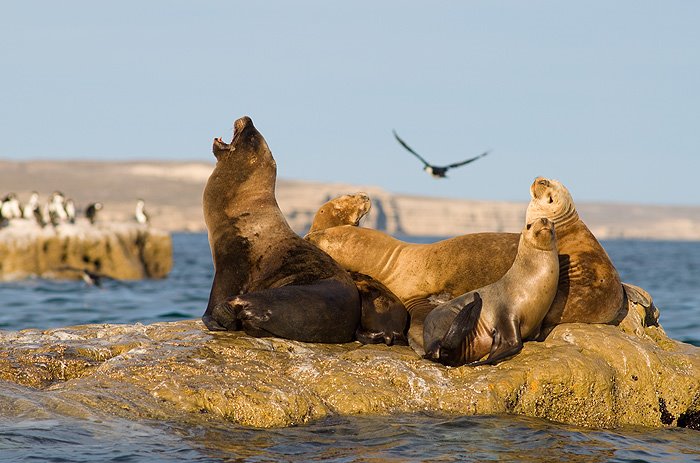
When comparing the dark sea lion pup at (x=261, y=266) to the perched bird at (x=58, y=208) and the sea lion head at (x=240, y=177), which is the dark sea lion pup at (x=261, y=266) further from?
the perched bird at (x=58, y=208)

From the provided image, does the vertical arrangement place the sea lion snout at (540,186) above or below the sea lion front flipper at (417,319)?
above

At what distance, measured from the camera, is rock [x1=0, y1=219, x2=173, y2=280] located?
30.9m

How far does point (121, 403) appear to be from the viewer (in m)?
6.51

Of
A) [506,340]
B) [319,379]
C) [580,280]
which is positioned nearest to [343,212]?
[580,280]

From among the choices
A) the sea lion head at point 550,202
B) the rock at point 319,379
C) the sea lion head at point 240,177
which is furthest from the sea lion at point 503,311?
the sea lion head at point 240,177

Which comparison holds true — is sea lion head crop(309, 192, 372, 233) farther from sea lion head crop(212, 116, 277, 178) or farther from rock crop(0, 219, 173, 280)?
rock crop(0, 219, 173, 280)

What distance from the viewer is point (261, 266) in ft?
27.3

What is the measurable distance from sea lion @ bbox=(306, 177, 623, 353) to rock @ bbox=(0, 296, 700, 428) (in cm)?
20

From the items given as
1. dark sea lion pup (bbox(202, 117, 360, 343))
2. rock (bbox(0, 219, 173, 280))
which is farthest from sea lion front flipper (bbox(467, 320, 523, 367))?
rock (bbox(0, 219, 173, 280))

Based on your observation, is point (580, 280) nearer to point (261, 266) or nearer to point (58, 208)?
point (261, 266)

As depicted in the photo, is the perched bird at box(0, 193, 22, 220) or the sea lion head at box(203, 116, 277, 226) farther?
the perched bird at box(0, 193, 22, 220)

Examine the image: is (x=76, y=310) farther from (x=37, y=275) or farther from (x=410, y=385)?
(x=410, y=385)

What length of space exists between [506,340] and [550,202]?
1.41 m

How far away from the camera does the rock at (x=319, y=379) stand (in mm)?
6645
